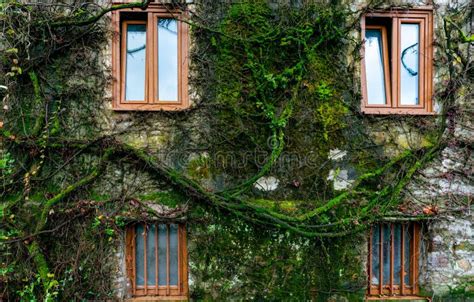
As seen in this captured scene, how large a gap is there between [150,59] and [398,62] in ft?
10.8

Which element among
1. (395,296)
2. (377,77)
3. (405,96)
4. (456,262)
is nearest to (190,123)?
(377,77)

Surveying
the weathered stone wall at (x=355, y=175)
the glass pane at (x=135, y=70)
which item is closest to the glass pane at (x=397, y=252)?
the weathered stone wall at (x=355, y=175)

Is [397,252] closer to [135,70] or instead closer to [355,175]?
[355,175]

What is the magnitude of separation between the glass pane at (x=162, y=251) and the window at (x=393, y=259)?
272 cm

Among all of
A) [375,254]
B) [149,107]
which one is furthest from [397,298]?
[149,107]

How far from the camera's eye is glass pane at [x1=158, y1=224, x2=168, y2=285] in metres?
4.64

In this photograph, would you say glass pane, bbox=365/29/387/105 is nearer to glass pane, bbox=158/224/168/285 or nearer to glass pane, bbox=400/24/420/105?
glass pane, bbox=400/24/420/105

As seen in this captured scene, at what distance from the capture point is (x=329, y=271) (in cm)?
463

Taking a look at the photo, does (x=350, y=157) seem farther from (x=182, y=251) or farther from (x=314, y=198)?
(x=182, y=251)

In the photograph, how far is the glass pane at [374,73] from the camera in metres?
4.85

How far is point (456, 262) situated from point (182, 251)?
3623 mm

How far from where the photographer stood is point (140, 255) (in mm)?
4645

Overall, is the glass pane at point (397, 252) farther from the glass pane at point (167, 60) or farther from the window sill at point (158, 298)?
the glass pane at point (167, 60)

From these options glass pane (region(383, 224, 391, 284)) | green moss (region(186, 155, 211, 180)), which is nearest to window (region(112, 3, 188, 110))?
green moss (region(186, 155, 211, 180))
